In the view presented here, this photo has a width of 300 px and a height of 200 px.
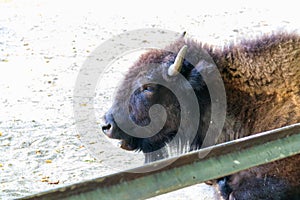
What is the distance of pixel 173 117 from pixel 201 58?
42 centimetres

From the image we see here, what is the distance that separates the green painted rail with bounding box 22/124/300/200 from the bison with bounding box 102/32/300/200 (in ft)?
4.40

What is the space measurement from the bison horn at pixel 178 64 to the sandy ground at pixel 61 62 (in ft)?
2.15

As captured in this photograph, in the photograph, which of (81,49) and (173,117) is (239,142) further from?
(81,49)

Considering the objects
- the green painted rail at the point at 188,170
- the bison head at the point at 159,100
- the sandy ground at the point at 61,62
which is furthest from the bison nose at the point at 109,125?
the green painted rail at the point at 188,170

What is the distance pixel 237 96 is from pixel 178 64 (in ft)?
1.39

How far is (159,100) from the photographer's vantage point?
10.1 feet

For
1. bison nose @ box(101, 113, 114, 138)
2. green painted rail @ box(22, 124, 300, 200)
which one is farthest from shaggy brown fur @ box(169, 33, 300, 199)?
green painted rail @ box(22, 124, 300, 200)

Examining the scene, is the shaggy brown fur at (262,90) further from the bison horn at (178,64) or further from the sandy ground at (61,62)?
the sandy ground at (61,62)

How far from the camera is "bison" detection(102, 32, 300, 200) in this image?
2.88 m

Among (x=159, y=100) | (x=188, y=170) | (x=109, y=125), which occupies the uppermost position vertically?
(x=188, y=170)

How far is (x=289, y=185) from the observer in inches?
110

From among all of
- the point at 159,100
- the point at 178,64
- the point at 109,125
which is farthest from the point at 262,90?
the point at 109,125

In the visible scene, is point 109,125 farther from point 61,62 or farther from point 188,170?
point 61,62

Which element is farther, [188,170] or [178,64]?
[178,64]
